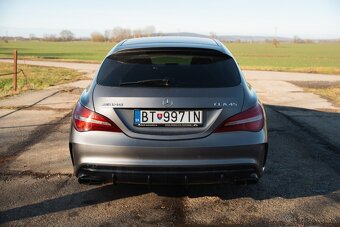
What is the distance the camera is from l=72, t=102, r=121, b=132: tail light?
3.14 metres

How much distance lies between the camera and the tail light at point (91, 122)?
10.3ft

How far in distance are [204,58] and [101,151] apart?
1.32 m

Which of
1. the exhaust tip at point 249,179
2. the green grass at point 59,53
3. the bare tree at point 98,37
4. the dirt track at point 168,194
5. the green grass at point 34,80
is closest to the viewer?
the exhaust tip at point 249,179

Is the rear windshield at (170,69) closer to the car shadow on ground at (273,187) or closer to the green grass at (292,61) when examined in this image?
the car shadow on ground at (273,187)

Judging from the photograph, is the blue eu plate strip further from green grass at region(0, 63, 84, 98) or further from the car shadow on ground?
green grass at region(0, 63, 84, 98)

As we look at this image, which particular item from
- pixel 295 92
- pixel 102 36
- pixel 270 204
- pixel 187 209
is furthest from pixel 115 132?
pixel 102 36

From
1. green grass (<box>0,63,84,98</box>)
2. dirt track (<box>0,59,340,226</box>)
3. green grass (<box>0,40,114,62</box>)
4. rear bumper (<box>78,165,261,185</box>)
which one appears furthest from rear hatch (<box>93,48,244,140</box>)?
green grass (<box>0,40,114,62</box>)

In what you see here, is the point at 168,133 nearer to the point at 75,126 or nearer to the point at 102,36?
the point at 75,126

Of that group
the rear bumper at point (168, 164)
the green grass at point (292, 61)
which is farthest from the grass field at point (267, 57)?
the rear bumper at point (168, 164)

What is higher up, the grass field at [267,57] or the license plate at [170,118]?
the license plate at [170,118]

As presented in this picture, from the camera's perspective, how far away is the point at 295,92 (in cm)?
1341

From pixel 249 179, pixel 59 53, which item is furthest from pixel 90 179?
pixel 59 53

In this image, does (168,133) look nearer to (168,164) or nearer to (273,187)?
(168,164)

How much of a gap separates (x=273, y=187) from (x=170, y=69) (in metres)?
1.84
